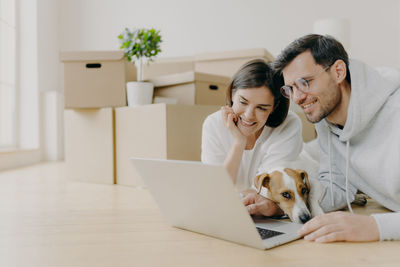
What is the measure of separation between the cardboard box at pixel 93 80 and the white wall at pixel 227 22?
1548mm

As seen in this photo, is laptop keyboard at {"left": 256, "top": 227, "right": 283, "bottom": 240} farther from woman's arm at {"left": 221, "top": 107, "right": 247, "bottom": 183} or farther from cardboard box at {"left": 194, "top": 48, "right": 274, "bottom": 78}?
cardboard box at {"left": 194, "top": 48, "right": 274, "bottom": 78}

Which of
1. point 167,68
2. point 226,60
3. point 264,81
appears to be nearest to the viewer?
point 264,81

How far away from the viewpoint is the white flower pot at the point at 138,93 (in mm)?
1949

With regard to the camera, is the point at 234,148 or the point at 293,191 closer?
the point at 293,191

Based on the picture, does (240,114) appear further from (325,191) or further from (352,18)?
(352,18)

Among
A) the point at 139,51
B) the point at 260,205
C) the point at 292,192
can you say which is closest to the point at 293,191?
the point at 292,192

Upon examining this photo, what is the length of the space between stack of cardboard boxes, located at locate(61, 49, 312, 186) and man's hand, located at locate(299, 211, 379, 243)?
0.97 meters

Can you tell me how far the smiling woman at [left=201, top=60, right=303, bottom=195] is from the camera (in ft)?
4.11

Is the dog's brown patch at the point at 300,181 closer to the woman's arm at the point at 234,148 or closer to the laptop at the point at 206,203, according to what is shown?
the laptop at the point at 206,203

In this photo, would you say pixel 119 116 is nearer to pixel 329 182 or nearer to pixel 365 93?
pixel 329 182

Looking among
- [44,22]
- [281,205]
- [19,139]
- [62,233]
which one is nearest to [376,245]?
[281,205]

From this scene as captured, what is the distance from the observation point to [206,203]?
891mm

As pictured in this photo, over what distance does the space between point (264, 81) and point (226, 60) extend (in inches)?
47.4

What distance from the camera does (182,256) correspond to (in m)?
0.85
